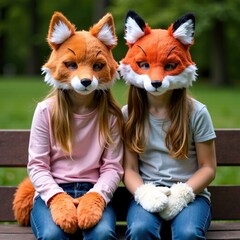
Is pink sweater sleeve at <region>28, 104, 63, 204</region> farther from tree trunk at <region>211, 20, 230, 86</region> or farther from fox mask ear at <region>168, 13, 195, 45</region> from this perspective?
tree trunk at <region>211, 20, 230, 86</region>

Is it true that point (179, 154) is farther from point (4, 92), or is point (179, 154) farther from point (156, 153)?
point (4, 92)

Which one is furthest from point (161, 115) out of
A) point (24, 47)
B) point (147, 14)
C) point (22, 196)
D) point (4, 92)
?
point (24, 47)

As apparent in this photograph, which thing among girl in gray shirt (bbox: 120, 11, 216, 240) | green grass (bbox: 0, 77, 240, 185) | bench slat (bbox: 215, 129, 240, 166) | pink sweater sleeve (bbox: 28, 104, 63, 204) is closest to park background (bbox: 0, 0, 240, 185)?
green grass (bbox: 0, 77, 240, 185)

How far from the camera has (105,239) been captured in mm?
3186

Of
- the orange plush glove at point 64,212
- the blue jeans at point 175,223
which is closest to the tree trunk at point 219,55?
the blue jeans at point 175,223

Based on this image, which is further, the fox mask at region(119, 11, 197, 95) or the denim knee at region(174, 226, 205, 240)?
the fox mask at region(119, 11, 197, 95)

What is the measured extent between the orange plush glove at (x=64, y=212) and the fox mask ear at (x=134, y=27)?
1.00 meters

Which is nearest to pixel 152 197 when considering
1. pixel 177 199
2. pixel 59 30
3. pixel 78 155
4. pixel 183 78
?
pixel 177 199

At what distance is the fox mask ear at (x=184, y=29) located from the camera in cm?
348

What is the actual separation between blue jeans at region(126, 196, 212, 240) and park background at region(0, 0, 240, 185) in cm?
87

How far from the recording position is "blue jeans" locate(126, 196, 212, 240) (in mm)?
3209

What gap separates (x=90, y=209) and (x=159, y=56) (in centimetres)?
95

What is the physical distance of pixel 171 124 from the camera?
363 centimetres

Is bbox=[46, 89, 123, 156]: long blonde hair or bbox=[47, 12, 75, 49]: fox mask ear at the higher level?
bbox=[47, 12, 75, 49]: fox mask ear
